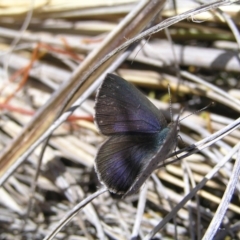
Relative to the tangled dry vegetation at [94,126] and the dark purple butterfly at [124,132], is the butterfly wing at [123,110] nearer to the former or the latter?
the dark purple butterfly at [124,132]

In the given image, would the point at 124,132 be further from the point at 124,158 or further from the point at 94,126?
the point at 94,126

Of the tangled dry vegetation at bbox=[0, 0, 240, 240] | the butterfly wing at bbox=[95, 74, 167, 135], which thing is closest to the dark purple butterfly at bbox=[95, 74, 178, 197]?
the butterfly wing at bbox=[95, 74, 167, 135]

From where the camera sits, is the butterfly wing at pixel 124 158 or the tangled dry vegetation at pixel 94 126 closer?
the butterfly wing at pixel 124 158

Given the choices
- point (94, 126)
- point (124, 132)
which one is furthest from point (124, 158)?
point (94, 126)

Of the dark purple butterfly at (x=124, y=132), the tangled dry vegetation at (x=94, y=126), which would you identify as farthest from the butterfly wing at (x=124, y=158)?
the tangled dry vegetation at (x=94, y=126)

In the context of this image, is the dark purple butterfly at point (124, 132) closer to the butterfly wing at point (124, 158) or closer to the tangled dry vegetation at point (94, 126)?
the butterfly wing at point (124, 158)

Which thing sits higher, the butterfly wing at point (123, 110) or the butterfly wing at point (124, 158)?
the butterfly wing at point (123, 110)

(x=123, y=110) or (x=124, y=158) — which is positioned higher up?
(x=123, y=110)

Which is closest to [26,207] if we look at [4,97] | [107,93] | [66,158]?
[66,158]

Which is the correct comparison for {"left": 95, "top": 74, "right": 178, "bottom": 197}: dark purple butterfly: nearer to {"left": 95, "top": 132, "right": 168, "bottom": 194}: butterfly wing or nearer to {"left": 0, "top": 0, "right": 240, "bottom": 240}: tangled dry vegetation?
{"left": 95, "top": 132, "right": 168, "bottom": 194}: butterfly wing
